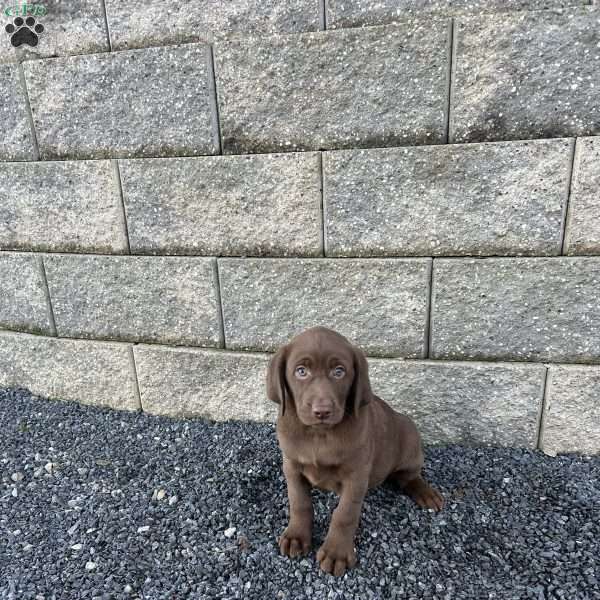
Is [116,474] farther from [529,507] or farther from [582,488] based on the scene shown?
[582,488]

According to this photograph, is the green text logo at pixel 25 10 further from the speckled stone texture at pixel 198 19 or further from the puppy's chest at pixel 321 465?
the puppy's chest at pixel 321 465

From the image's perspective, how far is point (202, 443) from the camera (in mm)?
3475

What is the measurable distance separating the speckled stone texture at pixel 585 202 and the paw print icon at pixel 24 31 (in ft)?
12.2

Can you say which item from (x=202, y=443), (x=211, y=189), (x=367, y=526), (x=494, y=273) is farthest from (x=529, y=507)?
(x=211, y=189)

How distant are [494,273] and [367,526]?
5.62ft

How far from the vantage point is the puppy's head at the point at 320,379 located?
2010mm

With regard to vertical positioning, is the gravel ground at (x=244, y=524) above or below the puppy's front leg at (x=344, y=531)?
below

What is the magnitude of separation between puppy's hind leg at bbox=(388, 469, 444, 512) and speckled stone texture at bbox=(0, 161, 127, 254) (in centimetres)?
255

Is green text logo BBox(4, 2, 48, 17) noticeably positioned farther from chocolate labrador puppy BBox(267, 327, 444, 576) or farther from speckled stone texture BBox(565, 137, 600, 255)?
speckled stone texture BBox(565, 137, 600, 255)

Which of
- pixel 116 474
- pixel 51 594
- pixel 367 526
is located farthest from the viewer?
pixel 116 474

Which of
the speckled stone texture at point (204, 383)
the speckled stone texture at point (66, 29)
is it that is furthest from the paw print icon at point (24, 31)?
the speckled stone texture at point (204, 383)

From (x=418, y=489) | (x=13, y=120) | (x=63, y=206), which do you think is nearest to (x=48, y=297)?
(x=63, y=206)

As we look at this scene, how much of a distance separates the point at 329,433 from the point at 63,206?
109 inches

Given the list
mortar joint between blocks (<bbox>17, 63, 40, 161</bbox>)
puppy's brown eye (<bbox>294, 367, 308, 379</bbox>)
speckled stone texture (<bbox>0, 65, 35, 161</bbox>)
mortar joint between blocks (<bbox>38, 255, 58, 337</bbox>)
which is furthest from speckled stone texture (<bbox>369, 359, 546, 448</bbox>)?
speckled stone texture (<bbox>0, 65, 35, 161</bbox>)
